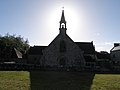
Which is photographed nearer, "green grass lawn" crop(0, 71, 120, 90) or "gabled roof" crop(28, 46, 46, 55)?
"green grass lawn" crop(0, 71, 120, 90)

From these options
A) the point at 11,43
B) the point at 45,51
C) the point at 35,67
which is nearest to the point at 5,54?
the point at 11,43

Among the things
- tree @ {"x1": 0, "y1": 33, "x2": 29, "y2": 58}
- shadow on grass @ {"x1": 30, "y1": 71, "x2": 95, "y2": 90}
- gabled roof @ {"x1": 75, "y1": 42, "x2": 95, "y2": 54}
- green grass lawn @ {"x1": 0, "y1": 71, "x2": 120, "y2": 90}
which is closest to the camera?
green grass lawn @ {"x1": 0, "y1": 71, "x2": 120, "y2": 90}

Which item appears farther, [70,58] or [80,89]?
[70,58]

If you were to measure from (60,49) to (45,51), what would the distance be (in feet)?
12.6

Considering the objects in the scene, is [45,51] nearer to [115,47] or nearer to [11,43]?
[115,47]

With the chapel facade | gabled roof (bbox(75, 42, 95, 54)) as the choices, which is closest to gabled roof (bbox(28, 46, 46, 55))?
the chapel facade

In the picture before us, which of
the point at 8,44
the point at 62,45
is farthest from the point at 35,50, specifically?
the point at 8,44

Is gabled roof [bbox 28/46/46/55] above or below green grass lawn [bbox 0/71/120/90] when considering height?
above

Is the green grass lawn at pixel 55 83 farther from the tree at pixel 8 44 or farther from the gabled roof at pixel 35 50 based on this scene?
the tree at pixel 8 44

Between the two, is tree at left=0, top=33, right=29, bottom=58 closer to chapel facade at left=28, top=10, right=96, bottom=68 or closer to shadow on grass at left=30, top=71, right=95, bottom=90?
chapel facade at left=28, top=10, right=96, bottom=68

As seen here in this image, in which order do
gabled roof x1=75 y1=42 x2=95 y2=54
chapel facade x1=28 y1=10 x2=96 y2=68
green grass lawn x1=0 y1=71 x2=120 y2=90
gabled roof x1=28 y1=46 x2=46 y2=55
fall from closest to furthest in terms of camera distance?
green grass lawn x1=0 y1=71 x2=120 y2=90 < chapel facade x1=28 y1=10 x2=96 y2=68 < gabled roof x1=75 y1=42 x2=95 y2=54 < gabled roof x1=28 y1=46 x2=46 y2=55

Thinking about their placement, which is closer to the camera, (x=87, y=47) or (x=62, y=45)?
(x=62, y=45)

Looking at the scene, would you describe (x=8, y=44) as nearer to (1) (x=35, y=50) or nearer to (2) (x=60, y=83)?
(1) (x=35, y=50)

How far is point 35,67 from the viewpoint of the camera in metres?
45.0
